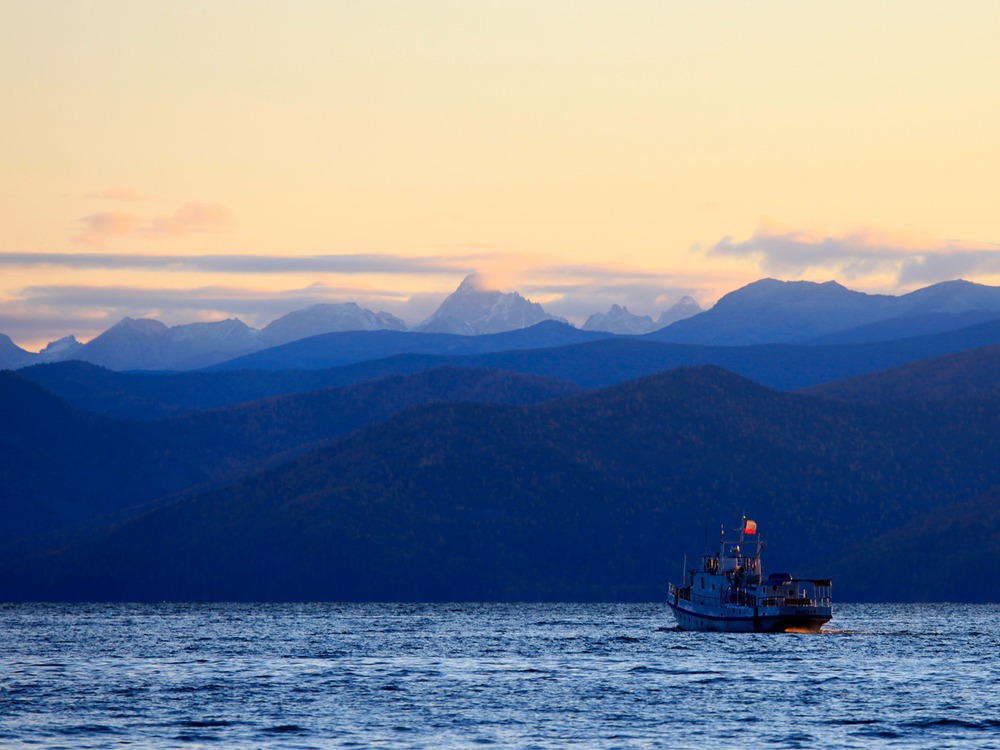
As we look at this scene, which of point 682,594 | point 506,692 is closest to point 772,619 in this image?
point 682,594

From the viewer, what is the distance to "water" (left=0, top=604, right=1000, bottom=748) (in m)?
89.1

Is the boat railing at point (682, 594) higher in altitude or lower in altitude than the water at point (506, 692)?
higher

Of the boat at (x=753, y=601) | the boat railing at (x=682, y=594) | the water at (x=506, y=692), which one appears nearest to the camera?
the water at (x=506, y=692)

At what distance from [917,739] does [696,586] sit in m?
84.7

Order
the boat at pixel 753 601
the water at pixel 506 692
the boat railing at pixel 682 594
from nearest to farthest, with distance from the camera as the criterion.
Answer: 1. the water at pixel 506 692
2. the boat at pixel 753 601
3. the boat railing at pixel 682 594

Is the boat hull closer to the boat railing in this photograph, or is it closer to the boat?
the boat

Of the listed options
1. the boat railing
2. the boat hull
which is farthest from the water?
the boat railing

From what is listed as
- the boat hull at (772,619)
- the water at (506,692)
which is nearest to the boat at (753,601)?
the boat hull at (772,619)

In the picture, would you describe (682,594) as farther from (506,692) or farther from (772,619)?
(506,692)

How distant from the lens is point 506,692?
11088 cm

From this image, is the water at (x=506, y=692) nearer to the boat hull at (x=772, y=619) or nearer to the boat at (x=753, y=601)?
the boat hull at (x=772, y=619)

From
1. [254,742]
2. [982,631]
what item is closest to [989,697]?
[254,742]

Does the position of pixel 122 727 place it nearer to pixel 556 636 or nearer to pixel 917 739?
pixel 917 739

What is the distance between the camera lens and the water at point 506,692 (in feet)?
292
